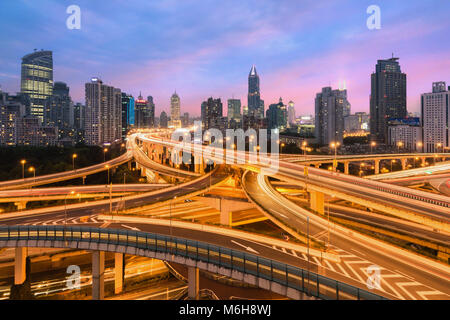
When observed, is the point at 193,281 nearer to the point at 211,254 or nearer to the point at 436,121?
the point at 211,254

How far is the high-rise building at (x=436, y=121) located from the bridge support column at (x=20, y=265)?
449ft

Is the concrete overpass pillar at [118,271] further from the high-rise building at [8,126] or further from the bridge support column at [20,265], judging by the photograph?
the high-rise building at [8,126]

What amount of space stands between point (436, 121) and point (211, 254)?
138 metres

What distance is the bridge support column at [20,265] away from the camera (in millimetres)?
21969

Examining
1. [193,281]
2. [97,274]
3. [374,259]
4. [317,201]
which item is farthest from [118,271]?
[317,201]

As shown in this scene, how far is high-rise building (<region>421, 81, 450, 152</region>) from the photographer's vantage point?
370 ft

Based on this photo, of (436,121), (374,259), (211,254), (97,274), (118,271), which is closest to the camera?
(374,259)

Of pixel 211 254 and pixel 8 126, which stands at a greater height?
pixel 8 126

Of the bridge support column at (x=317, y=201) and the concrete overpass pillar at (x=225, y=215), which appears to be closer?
the bridge support column at (x=317, y=201)

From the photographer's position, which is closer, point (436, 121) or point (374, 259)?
point (374, 259)

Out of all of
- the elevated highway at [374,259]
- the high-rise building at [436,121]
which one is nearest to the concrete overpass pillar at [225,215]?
the elevated highway at [374,259]

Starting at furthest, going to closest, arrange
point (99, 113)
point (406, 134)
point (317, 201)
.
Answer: point (99, 113) < point (406, 134) < point (317, 201)

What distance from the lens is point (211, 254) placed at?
17.3 metres
